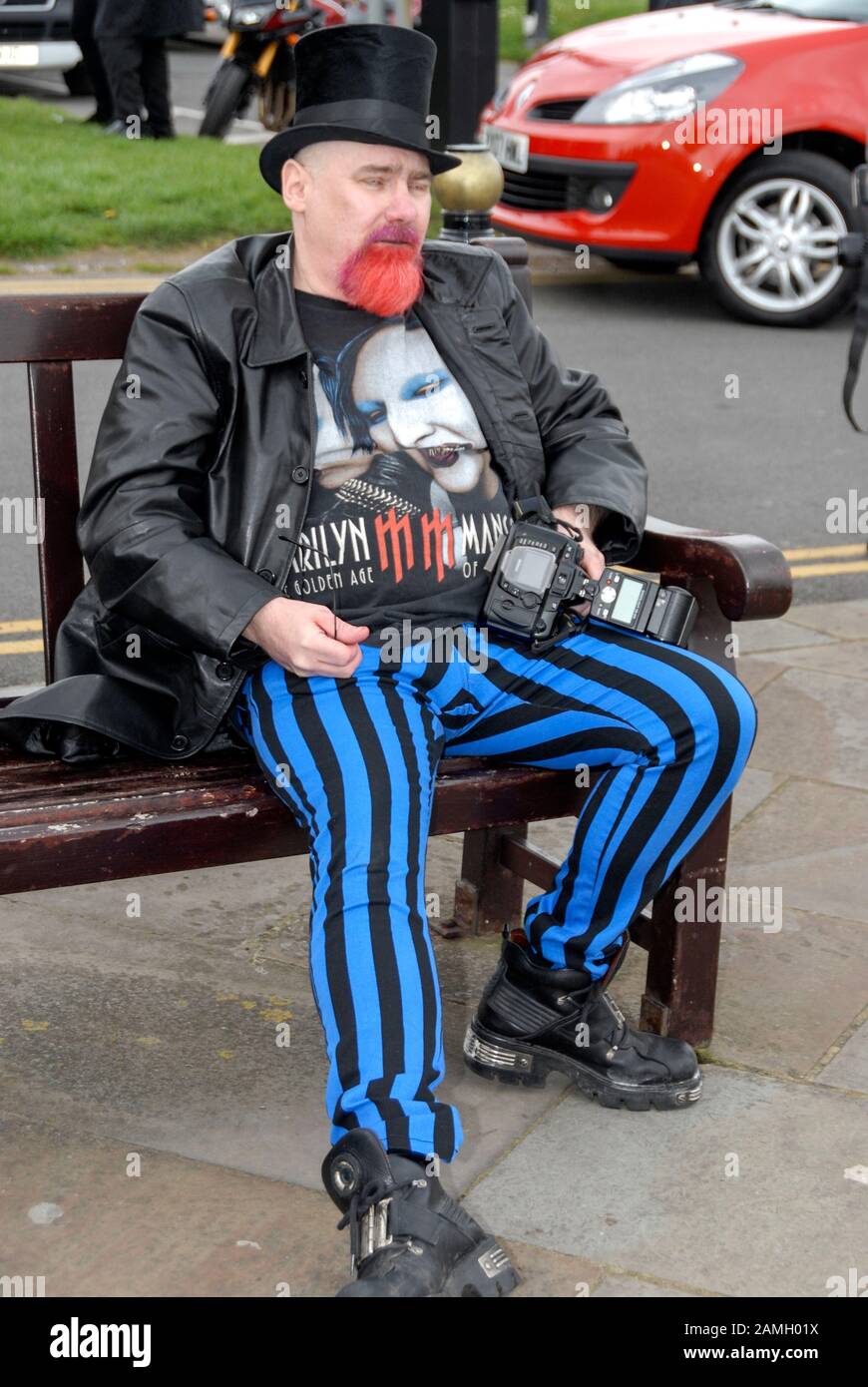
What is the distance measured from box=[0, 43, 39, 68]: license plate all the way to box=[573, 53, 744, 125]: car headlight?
6.79 m

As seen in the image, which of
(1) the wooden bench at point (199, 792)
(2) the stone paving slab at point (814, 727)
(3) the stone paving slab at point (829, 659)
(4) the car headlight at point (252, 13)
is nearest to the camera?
(1) the wooden bench at point (199, 792)

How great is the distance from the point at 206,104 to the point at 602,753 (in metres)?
11.3

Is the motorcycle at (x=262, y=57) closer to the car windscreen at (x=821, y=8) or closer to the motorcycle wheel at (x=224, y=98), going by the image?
the motorcycle wheel at (x=224, y=98)

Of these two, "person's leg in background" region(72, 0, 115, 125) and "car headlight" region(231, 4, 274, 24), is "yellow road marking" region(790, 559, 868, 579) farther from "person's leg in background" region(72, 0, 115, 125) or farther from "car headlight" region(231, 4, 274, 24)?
"person's leg in background" region(72, 0, 115, 125)

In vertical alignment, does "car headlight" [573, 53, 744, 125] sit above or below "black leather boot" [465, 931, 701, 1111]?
above

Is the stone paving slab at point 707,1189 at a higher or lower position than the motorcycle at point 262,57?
lower

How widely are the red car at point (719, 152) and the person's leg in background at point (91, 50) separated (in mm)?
4519

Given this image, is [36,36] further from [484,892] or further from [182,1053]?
[182,1053]

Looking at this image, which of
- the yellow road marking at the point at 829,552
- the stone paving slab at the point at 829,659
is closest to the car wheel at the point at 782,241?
the yellow road marking at the point at 829,552

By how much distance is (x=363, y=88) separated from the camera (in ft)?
9.89

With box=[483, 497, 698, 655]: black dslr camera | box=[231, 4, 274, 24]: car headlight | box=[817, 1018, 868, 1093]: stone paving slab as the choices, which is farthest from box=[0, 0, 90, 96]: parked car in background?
box=[817, 1018, 868, 1093]: stone paving slab

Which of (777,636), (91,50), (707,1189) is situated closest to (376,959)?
(707,1189)

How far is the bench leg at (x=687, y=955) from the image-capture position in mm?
3086

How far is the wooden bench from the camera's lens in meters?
2.67
